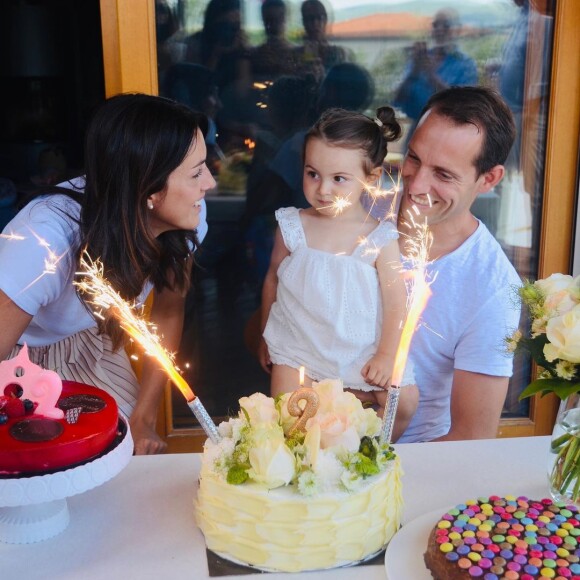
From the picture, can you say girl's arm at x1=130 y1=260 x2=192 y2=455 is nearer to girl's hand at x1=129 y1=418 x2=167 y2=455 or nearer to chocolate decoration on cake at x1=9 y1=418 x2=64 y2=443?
girl's hand at x1=129 y1=418 x2=167 y2=455

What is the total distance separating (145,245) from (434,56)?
1331 millimetres

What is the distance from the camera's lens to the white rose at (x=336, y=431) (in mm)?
1117

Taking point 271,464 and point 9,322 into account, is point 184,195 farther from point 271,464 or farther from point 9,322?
point 271,464

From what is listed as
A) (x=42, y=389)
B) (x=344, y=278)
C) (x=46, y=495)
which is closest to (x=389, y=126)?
(x=344, y=278)

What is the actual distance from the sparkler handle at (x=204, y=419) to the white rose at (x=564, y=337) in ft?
1.69

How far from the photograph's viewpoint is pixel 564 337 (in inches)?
44.4

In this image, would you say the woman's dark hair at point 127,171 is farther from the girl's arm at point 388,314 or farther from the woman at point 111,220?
the girl's arm at point 388,314

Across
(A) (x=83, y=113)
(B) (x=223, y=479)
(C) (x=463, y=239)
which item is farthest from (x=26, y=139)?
(B) (x=223, y=479)

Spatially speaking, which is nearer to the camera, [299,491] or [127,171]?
[299,491]

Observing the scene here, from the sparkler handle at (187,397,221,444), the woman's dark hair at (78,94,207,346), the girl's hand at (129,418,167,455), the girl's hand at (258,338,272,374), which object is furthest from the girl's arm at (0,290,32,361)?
the girl's hand at (258,338,272,374)

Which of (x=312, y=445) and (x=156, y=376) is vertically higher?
(x=312, y=445)

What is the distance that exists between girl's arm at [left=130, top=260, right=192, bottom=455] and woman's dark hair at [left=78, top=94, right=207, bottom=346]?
33 cm

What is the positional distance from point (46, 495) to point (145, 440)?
75cm

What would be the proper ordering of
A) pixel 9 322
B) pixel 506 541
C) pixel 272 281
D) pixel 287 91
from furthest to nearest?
pixel 287 91 < pixel 272 281 < pixel 9 322 < pixel 506 541
